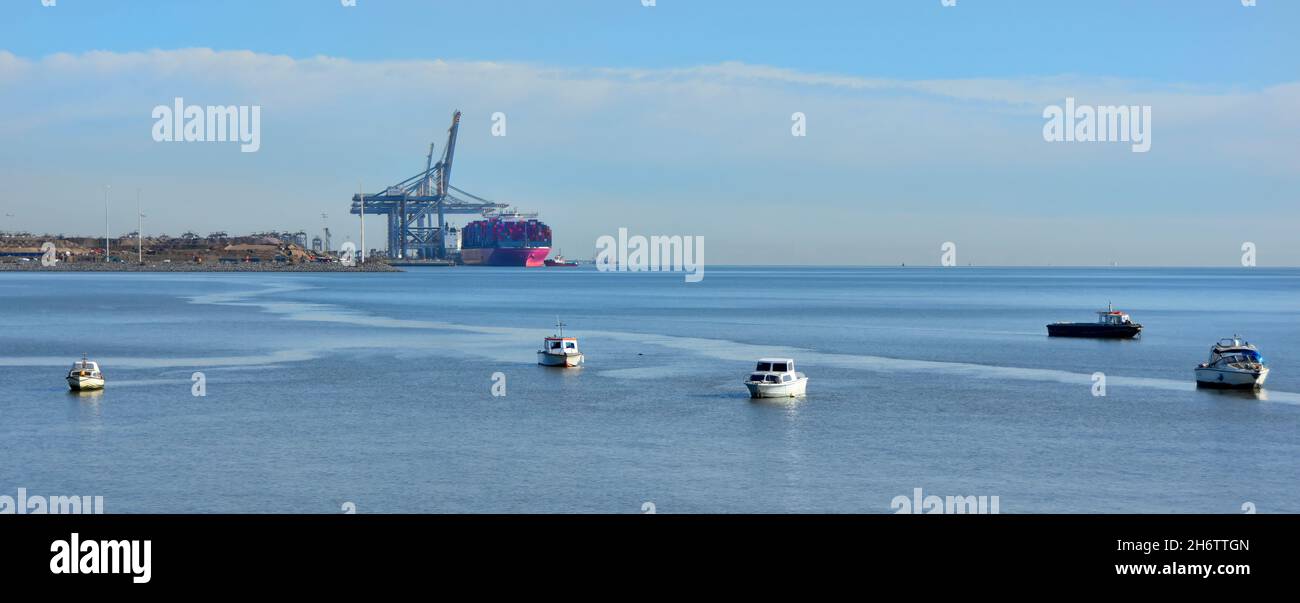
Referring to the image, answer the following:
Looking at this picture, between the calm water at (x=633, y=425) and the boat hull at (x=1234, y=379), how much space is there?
1.00 meters

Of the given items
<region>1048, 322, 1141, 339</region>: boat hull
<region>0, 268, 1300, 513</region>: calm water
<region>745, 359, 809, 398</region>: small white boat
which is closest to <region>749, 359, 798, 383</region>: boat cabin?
<region>745, 359, 809, 398</region>: small white boat

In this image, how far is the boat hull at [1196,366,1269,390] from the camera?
54562mm

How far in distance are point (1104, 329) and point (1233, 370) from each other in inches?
1473

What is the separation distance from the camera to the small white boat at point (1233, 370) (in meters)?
54.6

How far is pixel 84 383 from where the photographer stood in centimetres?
5225

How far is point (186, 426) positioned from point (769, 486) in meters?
22.3

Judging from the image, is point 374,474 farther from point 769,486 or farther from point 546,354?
point 546,354

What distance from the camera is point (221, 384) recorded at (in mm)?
56656

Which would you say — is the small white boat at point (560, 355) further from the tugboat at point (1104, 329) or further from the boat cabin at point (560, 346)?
the tugboat at point (1104, 329)

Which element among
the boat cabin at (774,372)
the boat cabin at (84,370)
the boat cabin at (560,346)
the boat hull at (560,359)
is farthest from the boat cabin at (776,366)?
the boat cabin at (84,370)

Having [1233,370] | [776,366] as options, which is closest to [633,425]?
[776,366]

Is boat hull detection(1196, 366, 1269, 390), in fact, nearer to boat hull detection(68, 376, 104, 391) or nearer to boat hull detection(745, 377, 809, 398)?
boat hull detection(745, 377, 809, 398)

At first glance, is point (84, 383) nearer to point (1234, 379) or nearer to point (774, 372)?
point (774, 372)

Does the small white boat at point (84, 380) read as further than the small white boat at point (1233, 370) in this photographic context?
No
